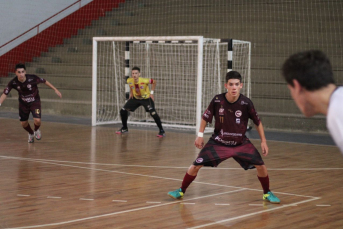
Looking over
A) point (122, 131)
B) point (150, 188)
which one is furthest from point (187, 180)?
point (122, 131)

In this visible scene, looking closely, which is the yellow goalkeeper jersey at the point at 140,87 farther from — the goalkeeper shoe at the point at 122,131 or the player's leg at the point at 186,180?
the player's leg at the point at 186,180

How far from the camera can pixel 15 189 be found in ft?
20.1

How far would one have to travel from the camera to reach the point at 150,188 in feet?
20.9

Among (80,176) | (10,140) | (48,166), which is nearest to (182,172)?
(80,176)

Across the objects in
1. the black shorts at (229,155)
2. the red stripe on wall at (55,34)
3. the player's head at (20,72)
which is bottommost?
the black shorts at (229,155)

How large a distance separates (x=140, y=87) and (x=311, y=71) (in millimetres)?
9987

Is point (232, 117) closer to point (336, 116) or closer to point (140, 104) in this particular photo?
point (336, 116)

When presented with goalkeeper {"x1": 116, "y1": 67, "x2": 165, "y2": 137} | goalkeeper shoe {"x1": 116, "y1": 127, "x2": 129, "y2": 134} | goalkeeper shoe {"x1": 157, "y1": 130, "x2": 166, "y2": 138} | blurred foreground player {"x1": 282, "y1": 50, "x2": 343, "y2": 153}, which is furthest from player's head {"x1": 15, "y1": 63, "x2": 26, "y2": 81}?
blurred foreground player {"x1": 282, "y1": 50, "x2": 343, "y2": 153}

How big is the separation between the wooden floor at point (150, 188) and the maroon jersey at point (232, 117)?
694 millimetres

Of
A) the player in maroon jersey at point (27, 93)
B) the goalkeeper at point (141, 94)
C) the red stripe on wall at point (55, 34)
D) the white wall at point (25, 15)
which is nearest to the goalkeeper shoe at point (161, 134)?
the goalkeeper at point (141, 94)

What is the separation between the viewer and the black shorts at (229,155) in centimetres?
553

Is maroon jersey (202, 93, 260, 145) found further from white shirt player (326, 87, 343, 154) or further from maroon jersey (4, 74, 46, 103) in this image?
maroon jersey (4, 74, 46, 103)

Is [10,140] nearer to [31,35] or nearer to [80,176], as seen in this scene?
[80,176]

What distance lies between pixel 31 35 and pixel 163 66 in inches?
265
